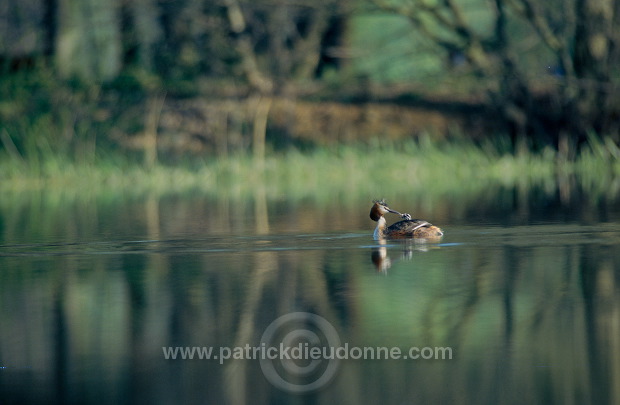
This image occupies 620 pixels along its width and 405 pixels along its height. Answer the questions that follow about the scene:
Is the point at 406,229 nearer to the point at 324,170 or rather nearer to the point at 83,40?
the point at 324,170

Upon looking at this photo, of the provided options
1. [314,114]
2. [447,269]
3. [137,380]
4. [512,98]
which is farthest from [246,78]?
[137,380]

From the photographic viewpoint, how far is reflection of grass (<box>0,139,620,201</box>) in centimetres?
1686

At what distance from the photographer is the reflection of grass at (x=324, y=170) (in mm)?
16859

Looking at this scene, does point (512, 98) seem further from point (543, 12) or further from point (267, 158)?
point (267, 158)

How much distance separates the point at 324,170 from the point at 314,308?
11739mm

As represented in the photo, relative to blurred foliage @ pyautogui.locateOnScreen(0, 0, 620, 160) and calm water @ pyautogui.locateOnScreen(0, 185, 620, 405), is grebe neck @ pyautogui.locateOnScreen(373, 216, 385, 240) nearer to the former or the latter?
calm water @ pyautogui.locateOnScreen(0, 185, 620, 405)

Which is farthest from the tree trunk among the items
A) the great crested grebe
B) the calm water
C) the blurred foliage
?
→ the great crested grebe

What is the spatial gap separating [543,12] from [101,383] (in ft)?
45.7

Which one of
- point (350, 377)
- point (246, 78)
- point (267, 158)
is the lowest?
point (350, 377)

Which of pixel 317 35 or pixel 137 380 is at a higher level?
pixel 317 35

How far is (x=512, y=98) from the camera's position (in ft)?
59.1

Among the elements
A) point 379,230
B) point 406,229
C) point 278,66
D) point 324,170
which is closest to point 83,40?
point 278,66

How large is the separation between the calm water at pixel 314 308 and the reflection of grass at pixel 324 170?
6.12 m

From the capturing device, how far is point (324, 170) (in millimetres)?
17594
